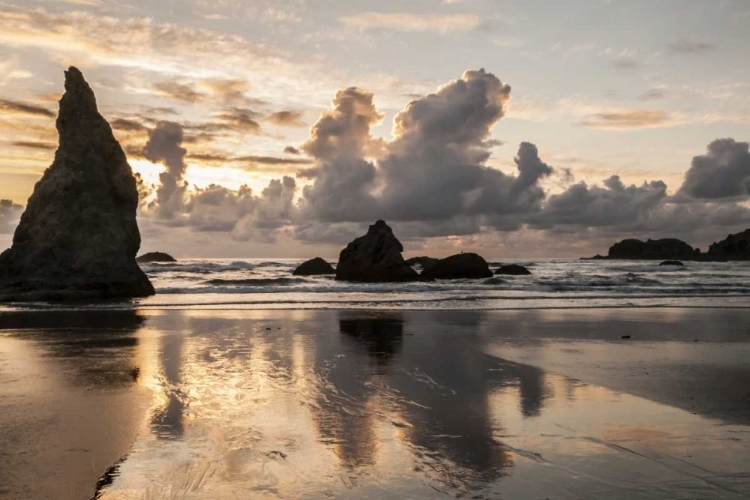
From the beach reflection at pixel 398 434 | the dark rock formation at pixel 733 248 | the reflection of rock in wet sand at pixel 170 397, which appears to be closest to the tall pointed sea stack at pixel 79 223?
the reflection of rock in wet sand at pixel 170 397

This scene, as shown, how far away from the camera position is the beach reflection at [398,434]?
16.2 feet

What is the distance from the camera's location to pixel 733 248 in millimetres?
137375

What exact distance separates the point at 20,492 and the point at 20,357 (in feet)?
28.2

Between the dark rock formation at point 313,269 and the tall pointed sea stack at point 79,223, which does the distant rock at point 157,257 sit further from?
the tall pointed sea stack at point 79,223

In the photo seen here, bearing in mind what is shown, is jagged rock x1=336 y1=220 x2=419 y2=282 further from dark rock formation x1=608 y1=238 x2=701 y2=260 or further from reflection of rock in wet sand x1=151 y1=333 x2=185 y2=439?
dark rock formation x1=608 y1=238 x2=701 y2=260

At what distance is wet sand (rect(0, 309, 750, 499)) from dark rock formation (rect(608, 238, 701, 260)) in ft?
496

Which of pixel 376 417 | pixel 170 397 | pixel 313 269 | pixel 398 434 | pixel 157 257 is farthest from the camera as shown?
pixel 157 257

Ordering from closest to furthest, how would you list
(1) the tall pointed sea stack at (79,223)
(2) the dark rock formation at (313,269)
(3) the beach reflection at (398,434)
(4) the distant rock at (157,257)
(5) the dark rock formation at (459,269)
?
(3) the beach reflection at (398,434), (1) the tall pointed sea stack at (79,223), (5) the dark rock formation at (459,269), (2) the dark rock formation at (313,269), (4) the distant rock at (157,257)

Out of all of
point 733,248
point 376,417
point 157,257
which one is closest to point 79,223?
point 376,417

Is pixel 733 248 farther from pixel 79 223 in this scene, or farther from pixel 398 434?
pixel 398 434

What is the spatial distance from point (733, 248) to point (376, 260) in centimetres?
12180

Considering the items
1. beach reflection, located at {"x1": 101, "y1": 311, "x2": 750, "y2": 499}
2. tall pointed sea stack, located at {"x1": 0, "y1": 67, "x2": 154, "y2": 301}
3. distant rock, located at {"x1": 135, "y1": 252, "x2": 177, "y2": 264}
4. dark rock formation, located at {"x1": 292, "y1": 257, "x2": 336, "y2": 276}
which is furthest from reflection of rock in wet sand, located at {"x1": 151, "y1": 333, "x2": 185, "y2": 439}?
distant rock, located at {"x1": 135, "y1": 252, "x2": 177, "y2": 264}

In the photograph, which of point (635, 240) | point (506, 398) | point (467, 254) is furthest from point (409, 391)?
point (635, 240)

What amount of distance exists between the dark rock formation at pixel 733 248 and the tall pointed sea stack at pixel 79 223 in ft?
466
